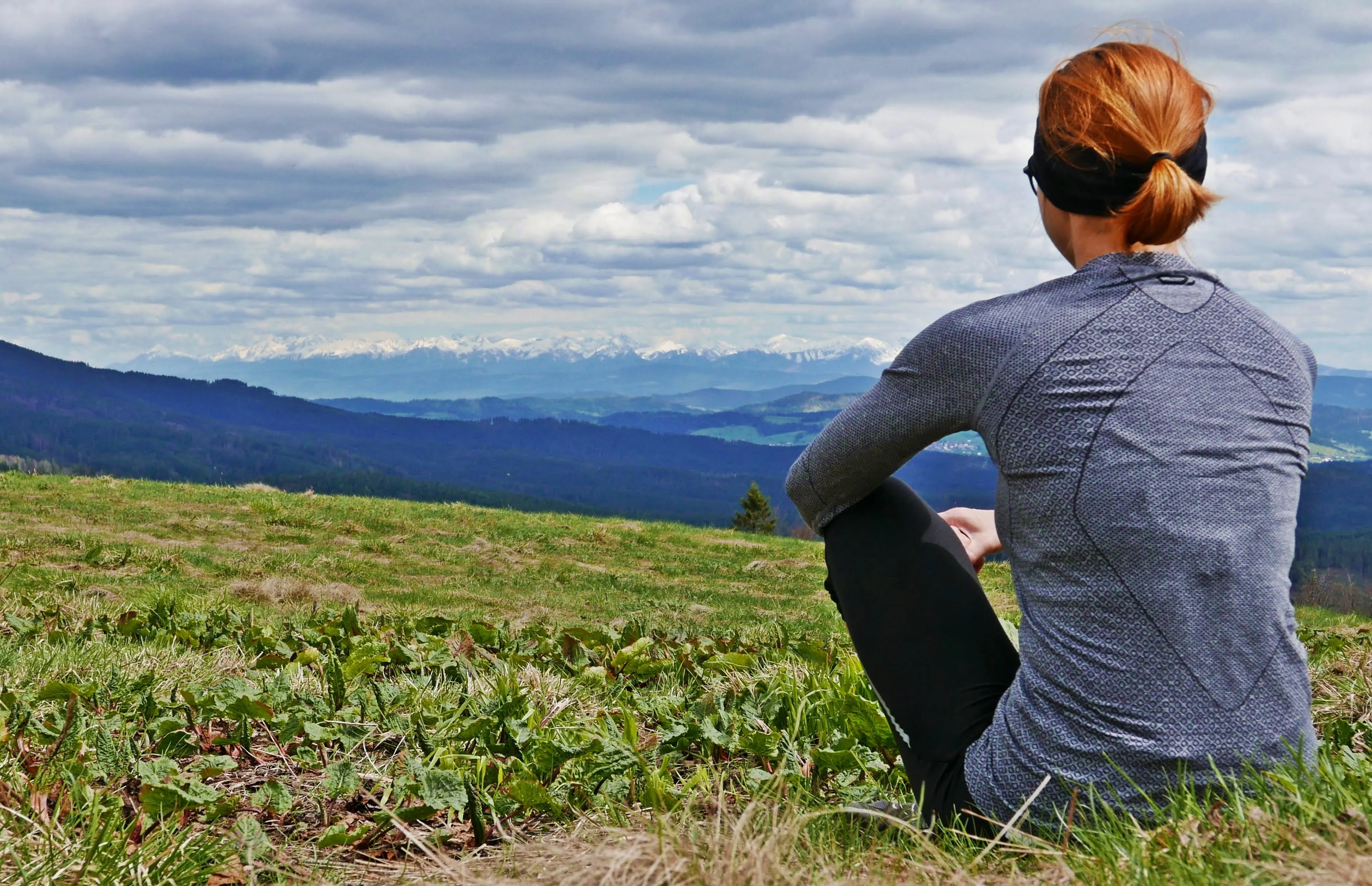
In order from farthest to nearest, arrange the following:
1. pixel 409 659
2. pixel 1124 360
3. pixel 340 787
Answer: pixel 409 659 < pixel 340 787 < pixel 1124 360

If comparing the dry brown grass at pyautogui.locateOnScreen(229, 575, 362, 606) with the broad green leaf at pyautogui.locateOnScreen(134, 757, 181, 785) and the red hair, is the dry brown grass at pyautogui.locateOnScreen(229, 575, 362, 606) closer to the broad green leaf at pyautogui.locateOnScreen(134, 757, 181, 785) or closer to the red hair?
the broad green leaf at pyautogui.locateOnScreen(134, 757, 181, 785)

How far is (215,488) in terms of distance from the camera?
72.1ft

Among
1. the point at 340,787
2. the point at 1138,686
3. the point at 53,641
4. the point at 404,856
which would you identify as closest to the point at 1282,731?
the point at 1138,686

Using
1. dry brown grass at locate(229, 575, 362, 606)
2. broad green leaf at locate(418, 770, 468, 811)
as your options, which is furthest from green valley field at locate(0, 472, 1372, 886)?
dry brown grass at locate(229, 575, 362, 606)

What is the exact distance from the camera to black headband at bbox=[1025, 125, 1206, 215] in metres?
2.47

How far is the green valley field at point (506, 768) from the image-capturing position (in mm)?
2332

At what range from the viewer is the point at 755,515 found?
83000 millimetres

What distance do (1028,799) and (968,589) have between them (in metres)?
0.64

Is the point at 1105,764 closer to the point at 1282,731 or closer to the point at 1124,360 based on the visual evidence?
the point at 1282,731

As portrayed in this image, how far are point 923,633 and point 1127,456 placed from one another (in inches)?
32.6

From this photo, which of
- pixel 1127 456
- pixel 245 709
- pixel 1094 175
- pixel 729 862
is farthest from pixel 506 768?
pixel 1094 175

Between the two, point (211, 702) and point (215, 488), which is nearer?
point (211, 702)

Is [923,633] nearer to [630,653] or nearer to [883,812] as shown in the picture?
[883,812]

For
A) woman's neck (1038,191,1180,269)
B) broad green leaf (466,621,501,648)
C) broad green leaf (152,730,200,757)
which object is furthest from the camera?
broad green leaf (466,621,501,648)
